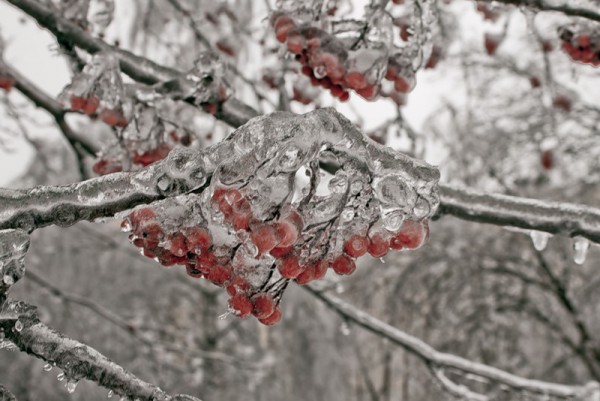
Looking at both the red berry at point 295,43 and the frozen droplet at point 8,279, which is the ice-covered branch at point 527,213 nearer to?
the red berry at point 295,43

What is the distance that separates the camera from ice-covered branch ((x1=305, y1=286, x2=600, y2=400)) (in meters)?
2.54

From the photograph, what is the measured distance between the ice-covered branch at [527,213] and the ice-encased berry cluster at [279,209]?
453mm

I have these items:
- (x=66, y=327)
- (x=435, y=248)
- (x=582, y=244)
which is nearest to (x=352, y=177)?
(x=582, y=244)

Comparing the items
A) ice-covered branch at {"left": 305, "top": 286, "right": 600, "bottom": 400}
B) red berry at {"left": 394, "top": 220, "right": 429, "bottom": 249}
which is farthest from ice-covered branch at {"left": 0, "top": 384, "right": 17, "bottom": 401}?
ice-covered branch at {"left": 305, "top": 286, "right": 600, "bottom": 400}

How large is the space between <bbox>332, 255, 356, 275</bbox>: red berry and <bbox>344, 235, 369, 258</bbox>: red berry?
0.08 feet

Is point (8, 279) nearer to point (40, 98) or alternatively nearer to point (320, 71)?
point (320, 71)

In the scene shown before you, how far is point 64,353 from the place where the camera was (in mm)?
985

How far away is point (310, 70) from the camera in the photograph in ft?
5.56

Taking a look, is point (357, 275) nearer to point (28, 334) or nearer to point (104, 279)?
point (104, 279)

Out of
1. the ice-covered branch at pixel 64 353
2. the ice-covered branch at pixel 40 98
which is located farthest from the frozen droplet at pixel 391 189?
the ice-covered branch at pixel 40 98

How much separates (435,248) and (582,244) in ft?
19.7

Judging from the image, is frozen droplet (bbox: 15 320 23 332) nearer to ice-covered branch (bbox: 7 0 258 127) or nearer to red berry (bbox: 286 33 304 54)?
red berry (bbox: 286 33 304 54)

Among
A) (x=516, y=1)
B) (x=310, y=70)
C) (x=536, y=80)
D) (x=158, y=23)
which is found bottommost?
(x=310, y=70)

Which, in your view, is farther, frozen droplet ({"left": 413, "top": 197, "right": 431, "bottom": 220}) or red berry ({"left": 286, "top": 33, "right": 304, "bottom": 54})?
red berry ({"left": 286, "top": 33, "right": 304, "bottom": 54})
